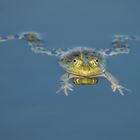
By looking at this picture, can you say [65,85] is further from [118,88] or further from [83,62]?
[118,88]

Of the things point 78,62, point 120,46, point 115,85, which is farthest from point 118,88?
point 120,46

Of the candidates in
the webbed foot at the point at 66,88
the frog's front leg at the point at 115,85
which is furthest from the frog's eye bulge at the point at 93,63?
the webbed foot at the point at 66,88

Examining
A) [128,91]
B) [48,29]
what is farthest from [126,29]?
[128,91]

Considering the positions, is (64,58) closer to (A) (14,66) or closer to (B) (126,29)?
(A) (14,66)

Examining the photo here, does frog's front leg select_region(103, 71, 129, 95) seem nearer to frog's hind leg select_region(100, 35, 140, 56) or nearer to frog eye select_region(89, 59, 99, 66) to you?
frog eye select_region(89, 59, 99, 66)

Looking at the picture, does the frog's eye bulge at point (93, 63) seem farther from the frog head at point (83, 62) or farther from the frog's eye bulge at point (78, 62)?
the frog's eye bulge at point (78, 62)

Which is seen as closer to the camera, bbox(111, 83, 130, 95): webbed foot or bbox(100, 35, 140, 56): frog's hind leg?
bbox(111, 83, 130, 95): webbed foot

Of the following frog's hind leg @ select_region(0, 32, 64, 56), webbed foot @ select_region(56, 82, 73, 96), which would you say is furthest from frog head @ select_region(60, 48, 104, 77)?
webbed foot @ select_region(56, 82, 73, 96)

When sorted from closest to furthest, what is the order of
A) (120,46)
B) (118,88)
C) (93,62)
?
(118,88), (93,62), (120,46)
